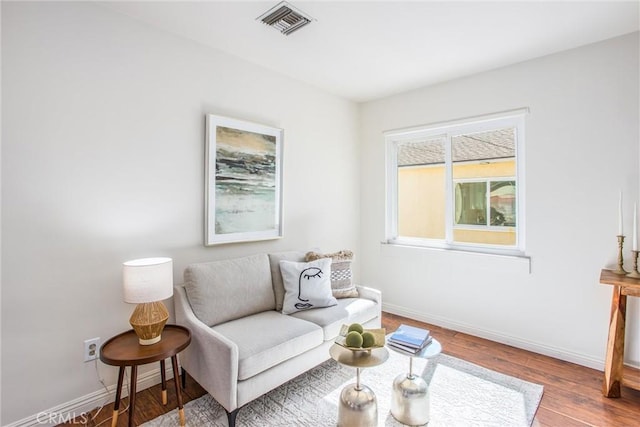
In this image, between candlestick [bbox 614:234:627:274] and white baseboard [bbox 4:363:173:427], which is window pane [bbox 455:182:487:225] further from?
white baseboard [bbox 4:363:173:427]

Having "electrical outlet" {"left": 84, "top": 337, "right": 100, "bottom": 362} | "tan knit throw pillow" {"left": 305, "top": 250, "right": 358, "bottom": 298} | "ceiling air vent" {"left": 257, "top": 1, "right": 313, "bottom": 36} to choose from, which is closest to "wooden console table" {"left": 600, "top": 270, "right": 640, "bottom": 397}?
"tan knit throw pillow" {"left": 305, "top": 250, "right": 358, "bottom": 298}

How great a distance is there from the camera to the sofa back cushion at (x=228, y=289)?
2227mm

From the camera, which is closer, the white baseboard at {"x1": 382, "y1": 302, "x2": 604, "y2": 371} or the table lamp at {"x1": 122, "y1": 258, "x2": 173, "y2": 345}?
the table lamp at {"x1": 122, "y1": 258, "x2": 173, "y2": 345}

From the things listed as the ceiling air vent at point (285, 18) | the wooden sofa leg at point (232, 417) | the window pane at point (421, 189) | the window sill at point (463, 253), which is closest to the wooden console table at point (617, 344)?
the window sill at point (463, 253)

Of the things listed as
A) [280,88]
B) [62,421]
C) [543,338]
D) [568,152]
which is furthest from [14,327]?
[568,152]

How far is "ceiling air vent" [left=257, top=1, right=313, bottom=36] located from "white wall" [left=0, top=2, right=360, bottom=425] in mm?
659

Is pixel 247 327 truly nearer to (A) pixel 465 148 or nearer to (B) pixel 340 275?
(B) pixel 340 275

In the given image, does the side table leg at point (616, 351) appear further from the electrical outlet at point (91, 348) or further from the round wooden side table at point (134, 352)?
the electrical outlet at point (91, 348)

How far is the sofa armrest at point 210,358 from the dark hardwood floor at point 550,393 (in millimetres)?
313

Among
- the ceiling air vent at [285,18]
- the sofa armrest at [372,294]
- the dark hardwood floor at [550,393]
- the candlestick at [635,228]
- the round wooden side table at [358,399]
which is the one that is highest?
the ceiling air vent at [285,18]

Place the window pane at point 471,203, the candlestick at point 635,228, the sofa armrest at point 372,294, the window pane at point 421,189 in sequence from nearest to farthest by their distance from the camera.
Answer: the candlestick at point 635,228 < the sofa armrest at point 372,294 < the window pane at point 471,203 < the window pane at point 421,189

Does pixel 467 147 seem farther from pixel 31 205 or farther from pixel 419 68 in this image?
pixel 31 205

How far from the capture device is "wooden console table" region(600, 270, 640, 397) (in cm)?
215

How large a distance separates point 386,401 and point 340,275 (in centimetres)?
112
